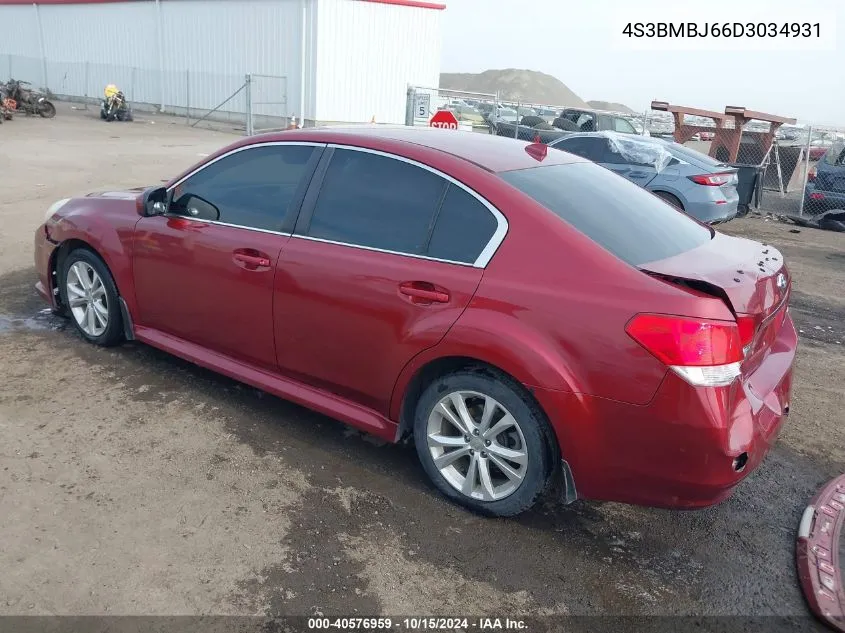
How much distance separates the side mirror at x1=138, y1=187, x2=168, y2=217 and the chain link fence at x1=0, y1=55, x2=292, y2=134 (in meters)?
17.9

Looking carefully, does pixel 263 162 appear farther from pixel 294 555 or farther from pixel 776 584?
pixel 776 584

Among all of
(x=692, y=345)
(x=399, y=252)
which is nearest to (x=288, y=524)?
(x=399, y=252)

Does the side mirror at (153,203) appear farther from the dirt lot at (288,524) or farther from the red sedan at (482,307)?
the dirt lot at (288,524)

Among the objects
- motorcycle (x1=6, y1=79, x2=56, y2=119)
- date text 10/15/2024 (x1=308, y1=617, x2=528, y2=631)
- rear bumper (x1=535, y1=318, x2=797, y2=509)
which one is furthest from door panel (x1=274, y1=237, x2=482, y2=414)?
motorcycle (x1=6, y1=79, x2=56, y2=119)

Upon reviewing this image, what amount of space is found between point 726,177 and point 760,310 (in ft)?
27.3

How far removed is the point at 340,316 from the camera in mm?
3514

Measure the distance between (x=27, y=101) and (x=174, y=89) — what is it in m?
7.23

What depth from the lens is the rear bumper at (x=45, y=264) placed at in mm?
5079

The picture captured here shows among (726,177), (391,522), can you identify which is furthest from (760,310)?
(726,177)

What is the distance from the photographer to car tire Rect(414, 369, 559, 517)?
306cm

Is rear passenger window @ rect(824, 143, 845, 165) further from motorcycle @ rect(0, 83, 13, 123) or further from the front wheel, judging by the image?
the front wheel

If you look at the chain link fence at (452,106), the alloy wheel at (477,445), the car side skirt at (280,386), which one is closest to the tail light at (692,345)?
the alloy wheel at (477,445)

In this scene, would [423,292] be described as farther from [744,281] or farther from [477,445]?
[744,281]

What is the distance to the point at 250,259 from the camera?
3840 millimetres
